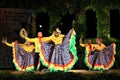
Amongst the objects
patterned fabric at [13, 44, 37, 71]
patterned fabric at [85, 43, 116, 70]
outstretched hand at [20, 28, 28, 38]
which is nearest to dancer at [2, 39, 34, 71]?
patterned fabric at [13, 44, 37, 71]

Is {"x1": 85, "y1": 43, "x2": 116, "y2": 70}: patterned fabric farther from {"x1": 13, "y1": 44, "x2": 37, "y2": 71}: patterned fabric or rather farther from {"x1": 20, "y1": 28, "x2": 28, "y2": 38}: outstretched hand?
{"x1": 20, "y1": 28, "x2": 28, "y2": 38}: outstretched hand

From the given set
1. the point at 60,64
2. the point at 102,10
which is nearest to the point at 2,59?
the point at 60,64

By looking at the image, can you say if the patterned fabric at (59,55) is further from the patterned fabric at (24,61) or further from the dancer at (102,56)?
the dancer at (102,56)

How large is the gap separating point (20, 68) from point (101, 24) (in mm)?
6828

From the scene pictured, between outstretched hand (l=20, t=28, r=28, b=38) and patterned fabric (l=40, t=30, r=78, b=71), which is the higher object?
outstretched hand (l=20, t=28, r=28, b=38)

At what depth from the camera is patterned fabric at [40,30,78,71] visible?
19406 mm

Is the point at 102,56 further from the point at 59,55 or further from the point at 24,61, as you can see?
the point at 24,61

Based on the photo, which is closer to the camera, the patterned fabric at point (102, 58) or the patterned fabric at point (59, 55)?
the patterned fabric at point (59, 55)

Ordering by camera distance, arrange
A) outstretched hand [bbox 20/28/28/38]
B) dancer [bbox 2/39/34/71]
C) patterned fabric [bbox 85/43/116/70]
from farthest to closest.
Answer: patterned fabric [bbox 85/43/116/70]
dancer [bbox 2/39/34/71]
outstretched hand [bbox 20/28/28/38]

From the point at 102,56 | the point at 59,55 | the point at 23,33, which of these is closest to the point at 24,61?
the point at 23,33

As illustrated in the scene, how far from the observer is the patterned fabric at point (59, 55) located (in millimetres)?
19406

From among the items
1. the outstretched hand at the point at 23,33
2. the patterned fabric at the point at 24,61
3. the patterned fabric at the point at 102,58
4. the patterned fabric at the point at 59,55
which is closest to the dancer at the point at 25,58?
the patterned fabric at the point at 24,61

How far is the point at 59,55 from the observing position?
19.4 meters

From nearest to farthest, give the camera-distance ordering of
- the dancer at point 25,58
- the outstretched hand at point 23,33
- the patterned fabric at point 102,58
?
1. the outstretched hand at point 23,33
2. the dancer at point 25,58
3. the patterned fabric at point 102,58
